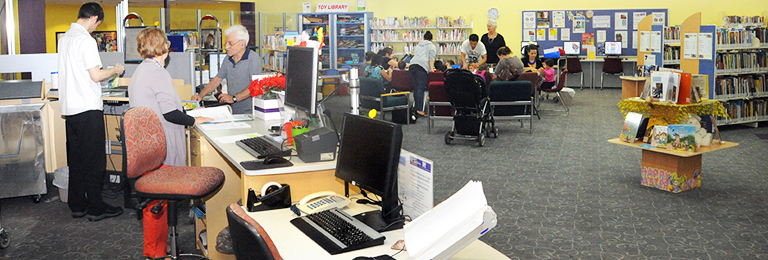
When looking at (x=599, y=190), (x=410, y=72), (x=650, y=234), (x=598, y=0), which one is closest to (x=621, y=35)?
(x=598, y=0)

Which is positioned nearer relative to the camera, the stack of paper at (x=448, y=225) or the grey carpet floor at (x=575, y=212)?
the stack of paper at (x=448, y=225)

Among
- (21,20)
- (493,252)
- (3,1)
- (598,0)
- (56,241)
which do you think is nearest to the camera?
(493,252)

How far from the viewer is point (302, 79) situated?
3521 mm

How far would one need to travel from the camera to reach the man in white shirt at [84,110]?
4.34 metres

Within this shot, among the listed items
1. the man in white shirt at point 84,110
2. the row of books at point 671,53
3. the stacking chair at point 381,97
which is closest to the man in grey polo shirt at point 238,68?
the man in white shirt at point 84,110

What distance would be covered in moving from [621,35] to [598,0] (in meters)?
1.01

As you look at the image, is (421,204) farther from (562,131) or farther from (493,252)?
(562,131)

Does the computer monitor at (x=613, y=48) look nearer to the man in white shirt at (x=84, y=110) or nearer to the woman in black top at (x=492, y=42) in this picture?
the woman in black top at (x=492, y=42)

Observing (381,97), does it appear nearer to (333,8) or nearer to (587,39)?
(333,8)

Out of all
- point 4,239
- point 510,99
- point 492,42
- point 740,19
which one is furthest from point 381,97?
point 740,19

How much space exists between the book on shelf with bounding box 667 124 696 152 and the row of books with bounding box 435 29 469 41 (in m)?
10.8

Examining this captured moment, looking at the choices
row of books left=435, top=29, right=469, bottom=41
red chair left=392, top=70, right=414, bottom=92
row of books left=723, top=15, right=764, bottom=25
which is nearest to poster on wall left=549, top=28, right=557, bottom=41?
row of books left=435, top=29, right=469, bottom=41

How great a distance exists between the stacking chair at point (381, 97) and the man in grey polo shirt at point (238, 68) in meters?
3.97

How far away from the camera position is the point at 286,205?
2.60 meters
